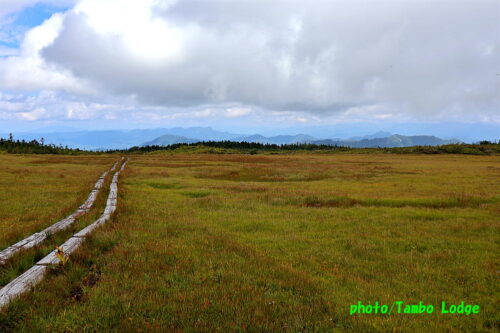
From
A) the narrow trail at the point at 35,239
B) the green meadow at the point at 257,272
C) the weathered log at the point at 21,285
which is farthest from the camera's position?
the narrow trail at the point at 35,239

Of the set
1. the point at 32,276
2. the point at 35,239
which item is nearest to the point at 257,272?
the point at 32,276

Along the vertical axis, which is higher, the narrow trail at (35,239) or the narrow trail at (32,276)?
the narrow trail at (32,276)

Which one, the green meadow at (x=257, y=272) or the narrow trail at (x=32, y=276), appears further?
the narrow trail at (x=32, y=276)

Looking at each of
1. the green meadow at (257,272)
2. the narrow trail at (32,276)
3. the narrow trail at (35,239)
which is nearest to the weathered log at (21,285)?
the narrow trail at (32,276)

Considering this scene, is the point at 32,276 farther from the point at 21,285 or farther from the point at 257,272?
the point at 257,272

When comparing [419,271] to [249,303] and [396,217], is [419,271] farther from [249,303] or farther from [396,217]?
[396,217]

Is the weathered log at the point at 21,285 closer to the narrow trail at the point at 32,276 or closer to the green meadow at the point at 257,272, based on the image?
the narrow trail at the point at 32,276

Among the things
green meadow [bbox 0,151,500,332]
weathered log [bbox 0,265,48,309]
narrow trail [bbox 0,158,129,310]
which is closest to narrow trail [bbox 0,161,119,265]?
green meadow [bbox 0,151,500,332]

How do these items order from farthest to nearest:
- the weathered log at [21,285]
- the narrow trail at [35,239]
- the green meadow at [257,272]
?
the narrow trail at [35,239] < the weathered log at [21,285] < the green meadow at [257,272]

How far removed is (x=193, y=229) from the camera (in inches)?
476

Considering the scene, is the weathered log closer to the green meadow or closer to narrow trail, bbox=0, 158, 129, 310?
narrow trail, bbox=0, 158, 129, 310

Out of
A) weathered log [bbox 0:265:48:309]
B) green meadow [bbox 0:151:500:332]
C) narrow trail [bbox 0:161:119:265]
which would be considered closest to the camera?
green meadow [bbox 0:151:500:332]

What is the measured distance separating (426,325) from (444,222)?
1074cm

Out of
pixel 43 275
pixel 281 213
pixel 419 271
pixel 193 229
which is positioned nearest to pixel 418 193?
pixel 281 213
